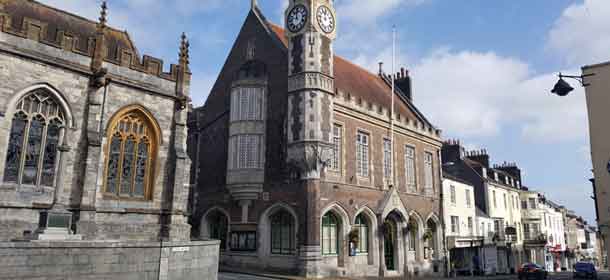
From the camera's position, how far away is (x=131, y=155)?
1706cm

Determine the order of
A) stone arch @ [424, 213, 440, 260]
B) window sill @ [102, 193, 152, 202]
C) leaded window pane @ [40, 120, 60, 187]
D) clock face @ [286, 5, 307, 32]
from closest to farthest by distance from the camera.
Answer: leaded window pane @ [40, 120, 60, 187]
window sill @ [102, 193, 152, 202]
clock face @ [286, 5, 307, 32]
stone arch @ [424, 213, 440, 260]

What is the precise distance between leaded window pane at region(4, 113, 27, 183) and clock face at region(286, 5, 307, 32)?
46.6ft

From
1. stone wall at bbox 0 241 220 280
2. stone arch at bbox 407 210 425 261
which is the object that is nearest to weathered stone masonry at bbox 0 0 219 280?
stone wall at bbox 0 241 220 280

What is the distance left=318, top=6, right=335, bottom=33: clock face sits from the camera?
24016 mm

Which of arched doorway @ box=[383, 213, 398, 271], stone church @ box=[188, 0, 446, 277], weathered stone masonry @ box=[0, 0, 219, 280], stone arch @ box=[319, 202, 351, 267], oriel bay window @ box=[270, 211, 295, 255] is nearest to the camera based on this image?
weathered stone masonry @ box=[0, 0, 219, 280]

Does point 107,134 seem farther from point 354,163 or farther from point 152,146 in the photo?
point 354,163

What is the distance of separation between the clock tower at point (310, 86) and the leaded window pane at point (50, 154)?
10.8 m

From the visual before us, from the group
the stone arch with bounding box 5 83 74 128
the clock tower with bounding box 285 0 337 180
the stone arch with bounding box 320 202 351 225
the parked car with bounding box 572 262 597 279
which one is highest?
the clock tower with bounding box 285 0 337 180

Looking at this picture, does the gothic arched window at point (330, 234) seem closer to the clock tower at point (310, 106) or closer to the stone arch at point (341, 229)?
the stone arch at point (341, 229)

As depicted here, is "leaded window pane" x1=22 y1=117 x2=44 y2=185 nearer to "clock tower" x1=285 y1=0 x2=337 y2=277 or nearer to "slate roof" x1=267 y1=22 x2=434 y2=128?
"clock tower" x1=285 y1=0 x2=337 y2=277

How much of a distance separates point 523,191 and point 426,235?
26.4 meters

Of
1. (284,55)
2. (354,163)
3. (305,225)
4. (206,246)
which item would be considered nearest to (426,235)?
(354,163)

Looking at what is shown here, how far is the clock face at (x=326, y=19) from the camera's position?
78.8 ft

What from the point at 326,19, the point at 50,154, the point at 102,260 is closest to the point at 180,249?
the point at 102,260
